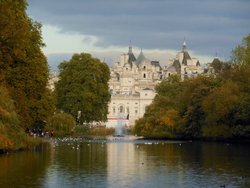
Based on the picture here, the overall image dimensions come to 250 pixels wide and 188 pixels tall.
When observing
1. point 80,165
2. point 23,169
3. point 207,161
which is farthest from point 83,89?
point 23,169

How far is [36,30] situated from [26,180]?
75.2 ft

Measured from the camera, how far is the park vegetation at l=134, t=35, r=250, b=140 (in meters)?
58.2

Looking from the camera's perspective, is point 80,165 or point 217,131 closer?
point 80,165

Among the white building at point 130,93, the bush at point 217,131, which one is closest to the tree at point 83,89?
the bush at point 217,131

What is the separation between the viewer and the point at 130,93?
552 ft

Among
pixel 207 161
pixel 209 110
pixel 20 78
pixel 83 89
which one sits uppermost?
pixel 83 89

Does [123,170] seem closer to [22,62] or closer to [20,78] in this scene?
[20,78]

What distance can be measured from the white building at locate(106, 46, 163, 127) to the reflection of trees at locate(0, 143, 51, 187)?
8701cm

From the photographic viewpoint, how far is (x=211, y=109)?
6100 cm

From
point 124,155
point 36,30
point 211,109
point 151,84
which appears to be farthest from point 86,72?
point 151,84

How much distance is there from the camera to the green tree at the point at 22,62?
1564 inches

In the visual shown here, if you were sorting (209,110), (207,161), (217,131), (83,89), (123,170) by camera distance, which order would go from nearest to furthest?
1. (123,170)
2. (207,161)
3. (217,131)
4. (209,110)
5. (83,89)

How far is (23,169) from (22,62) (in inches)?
614

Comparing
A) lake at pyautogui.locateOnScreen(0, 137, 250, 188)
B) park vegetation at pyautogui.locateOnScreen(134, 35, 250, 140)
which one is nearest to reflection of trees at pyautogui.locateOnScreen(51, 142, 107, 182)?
lake at pyautogui.locateOnScreen(0, 137, 250, 188)
